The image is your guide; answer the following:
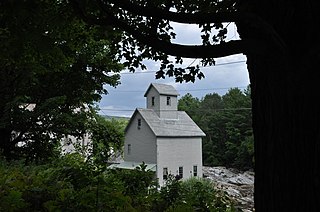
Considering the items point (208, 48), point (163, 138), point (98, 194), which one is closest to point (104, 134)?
point (98, 194)

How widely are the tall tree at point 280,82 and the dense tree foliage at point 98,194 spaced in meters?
1.16

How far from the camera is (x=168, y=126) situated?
2375 cm

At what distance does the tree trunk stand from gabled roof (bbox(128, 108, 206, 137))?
2067 centimetres

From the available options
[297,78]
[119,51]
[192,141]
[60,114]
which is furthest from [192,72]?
[192,141]

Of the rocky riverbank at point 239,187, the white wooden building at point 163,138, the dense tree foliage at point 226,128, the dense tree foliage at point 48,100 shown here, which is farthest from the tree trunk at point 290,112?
the dense tree foliage at point 226,128

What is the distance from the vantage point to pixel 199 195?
3.41 m

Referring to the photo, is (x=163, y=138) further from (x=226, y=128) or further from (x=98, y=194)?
(x=98, y=194)

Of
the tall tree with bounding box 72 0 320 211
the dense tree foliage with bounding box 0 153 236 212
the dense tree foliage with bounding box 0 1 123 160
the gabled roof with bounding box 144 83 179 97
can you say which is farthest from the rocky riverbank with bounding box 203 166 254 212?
the gabled roof with bounding box 144 83 179 97

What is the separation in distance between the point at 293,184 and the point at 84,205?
5.29 feet

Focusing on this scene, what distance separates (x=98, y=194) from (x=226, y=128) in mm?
35175

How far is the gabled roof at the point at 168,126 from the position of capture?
2290 centimetres

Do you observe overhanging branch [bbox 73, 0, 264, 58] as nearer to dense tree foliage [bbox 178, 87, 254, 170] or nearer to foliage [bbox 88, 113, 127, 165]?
foliage [bbox 88, 113, 127, 165]

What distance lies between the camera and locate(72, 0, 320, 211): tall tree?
160 cm

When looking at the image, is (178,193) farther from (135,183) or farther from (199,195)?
(135,183)
